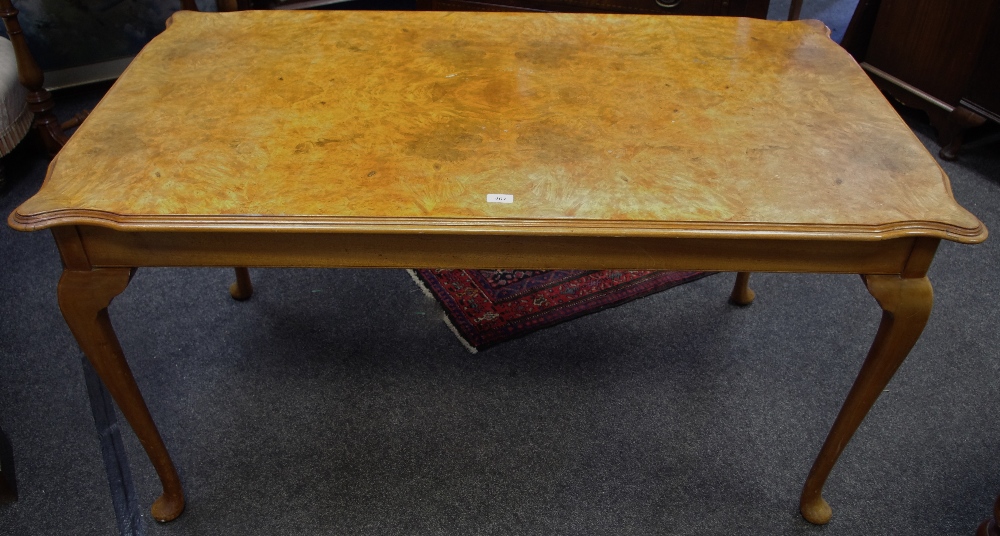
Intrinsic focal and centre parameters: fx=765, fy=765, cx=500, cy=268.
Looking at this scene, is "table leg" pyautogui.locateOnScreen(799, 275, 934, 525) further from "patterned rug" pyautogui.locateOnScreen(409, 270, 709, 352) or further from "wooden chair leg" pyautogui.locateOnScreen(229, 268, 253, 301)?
"wooden chair leg" pyautogui.locateOnScreen(229, 268, 253, 301)

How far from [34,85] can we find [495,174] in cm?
234

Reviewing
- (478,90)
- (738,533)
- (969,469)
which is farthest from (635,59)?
(969,469)

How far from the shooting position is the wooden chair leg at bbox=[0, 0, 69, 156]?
280cm

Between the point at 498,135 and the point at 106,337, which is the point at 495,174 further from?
the point at 106,337

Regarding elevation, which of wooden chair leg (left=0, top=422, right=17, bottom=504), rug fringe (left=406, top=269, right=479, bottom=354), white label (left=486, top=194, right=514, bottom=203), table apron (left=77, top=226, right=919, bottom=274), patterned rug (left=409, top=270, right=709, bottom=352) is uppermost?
white label (left=486, top=194, right=514, bottom=203)

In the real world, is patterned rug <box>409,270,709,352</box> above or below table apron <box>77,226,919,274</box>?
below

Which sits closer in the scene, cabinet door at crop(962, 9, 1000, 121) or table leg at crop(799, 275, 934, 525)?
table leg at crop(799, 275, 934, 525)

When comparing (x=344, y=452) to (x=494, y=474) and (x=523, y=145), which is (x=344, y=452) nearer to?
(x=494, y=474)

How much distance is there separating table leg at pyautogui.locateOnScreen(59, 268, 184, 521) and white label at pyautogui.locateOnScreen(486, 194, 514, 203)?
2.37 feet

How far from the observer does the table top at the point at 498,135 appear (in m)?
1.44

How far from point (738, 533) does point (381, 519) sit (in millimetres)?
872

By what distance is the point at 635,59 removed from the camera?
79.6 inches

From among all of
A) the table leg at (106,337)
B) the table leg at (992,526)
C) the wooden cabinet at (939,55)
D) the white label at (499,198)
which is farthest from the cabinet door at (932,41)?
the table leg at (106,337)

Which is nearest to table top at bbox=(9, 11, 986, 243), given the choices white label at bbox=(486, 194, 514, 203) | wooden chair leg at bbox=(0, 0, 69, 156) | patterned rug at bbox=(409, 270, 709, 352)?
white label at bbox=(486, 194, 514, 203)
